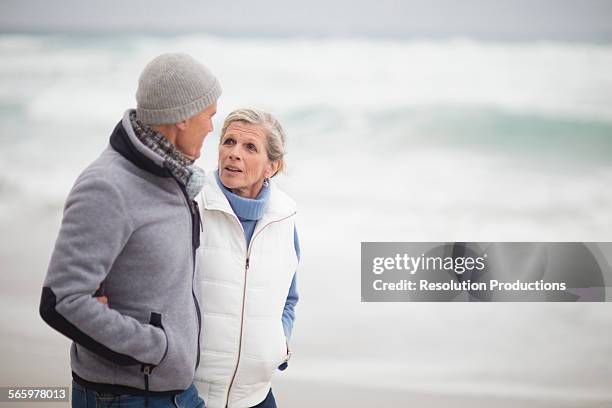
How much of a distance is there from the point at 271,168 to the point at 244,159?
0.12 metres

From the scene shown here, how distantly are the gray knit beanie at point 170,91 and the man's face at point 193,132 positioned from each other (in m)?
0.03

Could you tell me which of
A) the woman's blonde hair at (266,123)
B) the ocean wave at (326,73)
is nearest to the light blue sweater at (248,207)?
the woman's blonde hair at (266,123)

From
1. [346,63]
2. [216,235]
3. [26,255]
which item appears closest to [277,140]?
[216,235]

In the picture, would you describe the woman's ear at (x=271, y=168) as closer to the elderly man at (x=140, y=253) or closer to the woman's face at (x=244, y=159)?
the woman's face at (x=244, y=159)

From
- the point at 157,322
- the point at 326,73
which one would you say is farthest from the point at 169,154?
the point at 326,73

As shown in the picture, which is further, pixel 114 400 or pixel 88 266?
pixel 114 400

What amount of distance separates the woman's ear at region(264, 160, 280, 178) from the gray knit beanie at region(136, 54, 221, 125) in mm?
509

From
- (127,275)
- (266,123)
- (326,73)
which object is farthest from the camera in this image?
(326,73)

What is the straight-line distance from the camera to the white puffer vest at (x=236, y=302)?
1.76 metres

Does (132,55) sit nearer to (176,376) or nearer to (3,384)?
(3,384)

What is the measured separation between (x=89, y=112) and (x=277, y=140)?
4.70 ft

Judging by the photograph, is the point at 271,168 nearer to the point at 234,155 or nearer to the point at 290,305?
the point at 234,155

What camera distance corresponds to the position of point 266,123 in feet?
6.37

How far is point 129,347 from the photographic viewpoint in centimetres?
137
